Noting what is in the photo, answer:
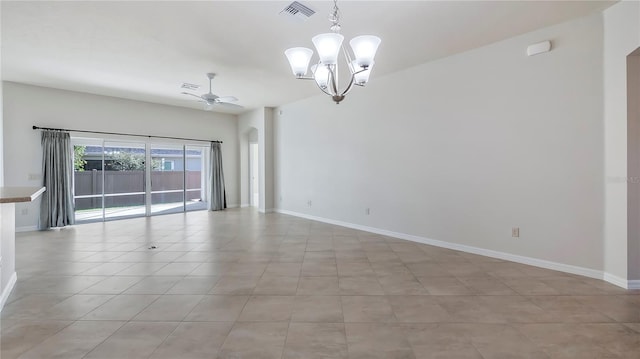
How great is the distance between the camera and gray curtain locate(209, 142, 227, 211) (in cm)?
898

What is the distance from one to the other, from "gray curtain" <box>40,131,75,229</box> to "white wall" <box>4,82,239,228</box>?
0.19m

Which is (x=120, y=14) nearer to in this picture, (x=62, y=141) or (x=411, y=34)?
(x=411, y=34)

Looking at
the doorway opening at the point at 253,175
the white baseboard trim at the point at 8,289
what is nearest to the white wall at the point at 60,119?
the doorway opening at the point at 253,175

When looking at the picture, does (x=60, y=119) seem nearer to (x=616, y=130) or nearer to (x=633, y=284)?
(x=616, y=130)

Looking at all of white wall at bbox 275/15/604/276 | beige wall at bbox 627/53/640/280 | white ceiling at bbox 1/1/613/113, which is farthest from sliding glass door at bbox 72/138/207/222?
beige wall at bbox 627/53/640/280

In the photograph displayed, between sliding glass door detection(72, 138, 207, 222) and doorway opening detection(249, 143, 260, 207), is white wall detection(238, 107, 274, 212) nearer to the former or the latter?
doorway opening detection(249, 143, 260, 207)

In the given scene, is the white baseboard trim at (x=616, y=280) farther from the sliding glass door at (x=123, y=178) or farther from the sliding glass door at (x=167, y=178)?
the sliding glass door at (x=123, y=178)

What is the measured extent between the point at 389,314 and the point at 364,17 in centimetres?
318

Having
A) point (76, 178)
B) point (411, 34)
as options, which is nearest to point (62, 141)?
point (76, 178)

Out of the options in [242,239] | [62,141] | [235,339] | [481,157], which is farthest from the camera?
[62,141]

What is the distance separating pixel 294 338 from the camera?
2.24 meters

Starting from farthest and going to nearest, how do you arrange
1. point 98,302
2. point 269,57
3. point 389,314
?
point 269,57
point 98,302
point 389,314

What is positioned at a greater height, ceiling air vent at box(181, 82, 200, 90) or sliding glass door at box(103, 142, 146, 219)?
ceiling air vent at box(181, 82, 200, 90)

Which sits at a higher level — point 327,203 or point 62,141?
point 62,141
